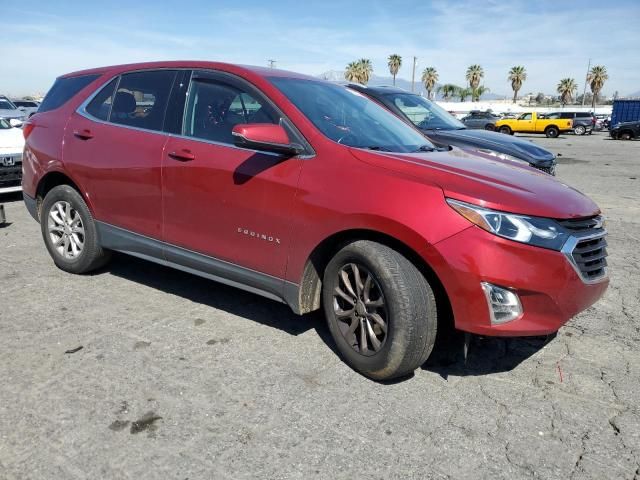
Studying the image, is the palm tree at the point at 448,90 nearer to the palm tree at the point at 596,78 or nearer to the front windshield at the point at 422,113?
the palm tree at the point at 596,78

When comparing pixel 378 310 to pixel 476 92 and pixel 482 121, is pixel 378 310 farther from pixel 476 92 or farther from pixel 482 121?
pixel 476 92

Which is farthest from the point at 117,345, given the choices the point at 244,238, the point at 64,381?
the point at 244,238

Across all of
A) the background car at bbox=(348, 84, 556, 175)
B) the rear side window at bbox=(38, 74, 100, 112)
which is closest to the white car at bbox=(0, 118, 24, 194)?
the rear side window at bbox=(38, 74, 100, 112)

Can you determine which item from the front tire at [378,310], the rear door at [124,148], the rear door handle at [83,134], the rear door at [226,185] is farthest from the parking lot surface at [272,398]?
the rear door handle at [83,134]

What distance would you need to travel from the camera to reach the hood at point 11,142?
26.0 feet

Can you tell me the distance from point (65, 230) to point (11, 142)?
13.9ft

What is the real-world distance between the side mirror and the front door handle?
0.53 meters

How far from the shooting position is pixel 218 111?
3795 millimetres

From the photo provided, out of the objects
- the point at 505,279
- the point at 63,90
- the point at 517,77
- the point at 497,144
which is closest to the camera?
the point at 505,279

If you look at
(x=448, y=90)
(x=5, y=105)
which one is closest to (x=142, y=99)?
(x=5, y=105)

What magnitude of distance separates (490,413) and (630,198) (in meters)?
8.34

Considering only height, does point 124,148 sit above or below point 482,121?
below

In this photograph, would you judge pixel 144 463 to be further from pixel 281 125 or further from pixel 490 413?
pixel 281 125

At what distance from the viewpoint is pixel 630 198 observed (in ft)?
31.5
